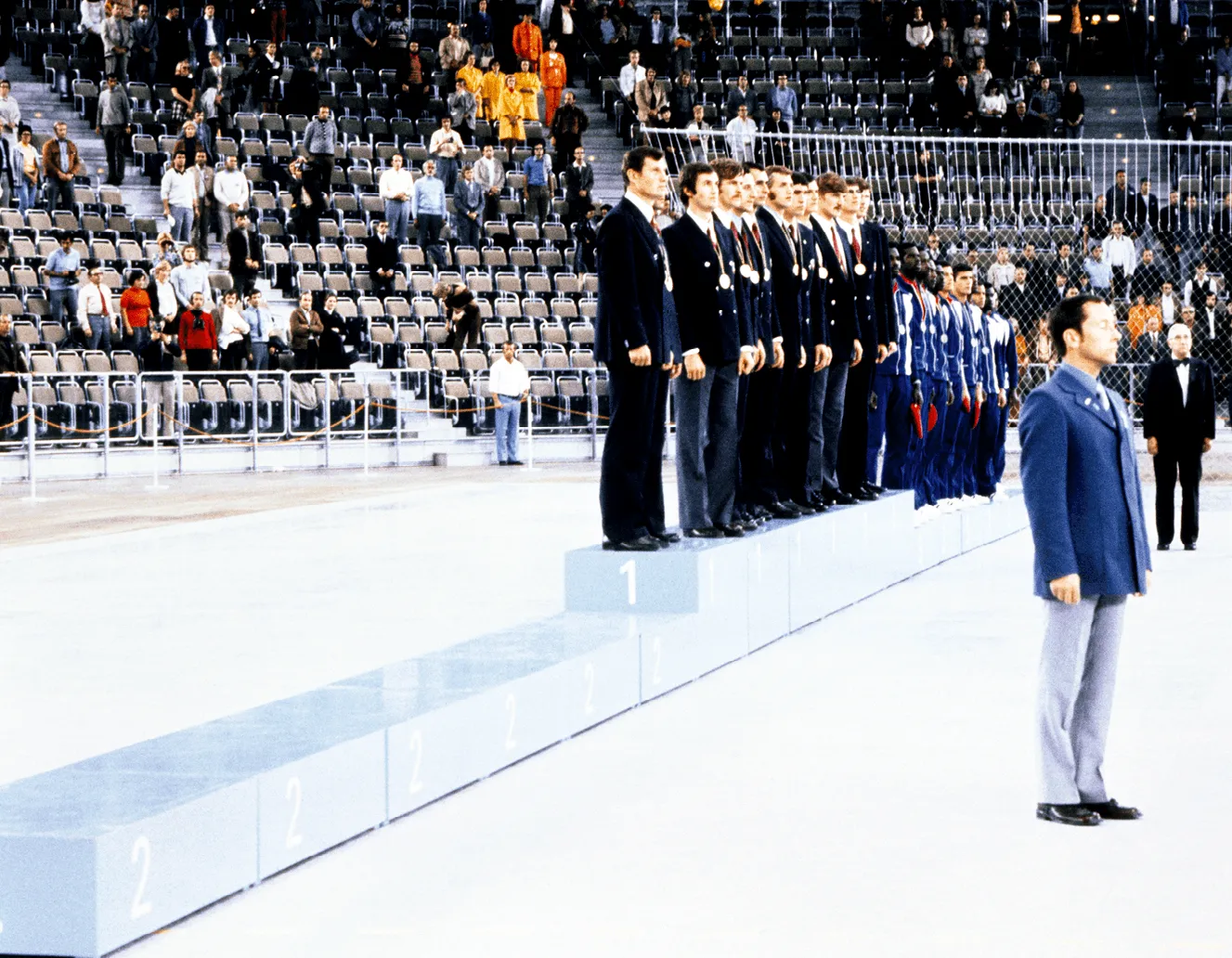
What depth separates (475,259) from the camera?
971 inches

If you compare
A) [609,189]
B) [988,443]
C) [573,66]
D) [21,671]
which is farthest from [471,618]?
[573,66]

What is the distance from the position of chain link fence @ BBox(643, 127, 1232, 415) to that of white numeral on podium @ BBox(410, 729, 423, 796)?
1666 centimetres

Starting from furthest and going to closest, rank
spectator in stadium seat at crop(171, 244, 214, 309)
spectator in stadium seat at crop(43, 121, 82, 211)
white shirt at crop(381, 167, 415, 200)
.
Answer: white shirt at crop(381, 167, 415, 200)
spectator in stadium seat at crop(43, 121, 82, 211)
spectator in stadium seat at crop(171, 244, 214, 309)

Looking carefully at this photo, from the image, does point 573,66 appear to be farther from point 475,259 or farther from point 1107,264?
point 1107,264

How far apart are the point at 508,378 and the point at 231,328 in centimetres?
324

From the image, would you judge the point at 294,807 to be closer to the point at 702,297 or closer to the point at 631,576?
the point at 631,576

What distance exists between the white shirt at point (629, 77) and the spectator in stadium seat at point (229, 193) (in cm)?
670

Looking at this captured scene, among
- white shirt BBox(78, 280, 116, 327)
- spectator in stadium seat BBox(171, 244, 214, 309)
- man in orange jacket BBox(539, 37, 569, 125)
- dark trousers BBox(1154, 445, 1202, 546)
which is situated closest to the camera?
dark trousers BBox(1154, 445, 1202, 546)

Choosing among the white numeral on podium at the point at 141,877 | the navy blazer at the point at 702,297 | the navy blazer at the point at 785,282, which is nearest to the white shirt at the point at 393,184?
the navy blazer at the point at 785,282

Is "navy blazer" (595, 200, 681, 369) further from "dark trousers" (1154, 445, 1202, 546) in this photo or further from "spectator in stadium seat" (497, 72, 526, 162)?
"spectator in stadium seat" (497, 72, 526, 162)

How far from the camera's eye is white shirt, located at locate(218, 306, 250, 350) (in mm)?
21594

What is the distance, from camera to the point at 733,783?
6.11 m

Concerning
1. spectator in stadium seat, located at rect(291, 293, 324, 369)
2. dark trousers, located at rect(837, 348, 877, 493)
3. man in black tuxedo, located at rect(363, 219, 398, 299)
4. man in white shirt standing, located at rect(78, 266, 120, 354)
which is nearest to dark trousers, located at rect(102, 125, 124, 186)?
man in black tuxedo, located at rect(363, 219, 398, 299)

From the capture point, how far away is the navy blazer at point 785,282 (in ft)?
34.4
